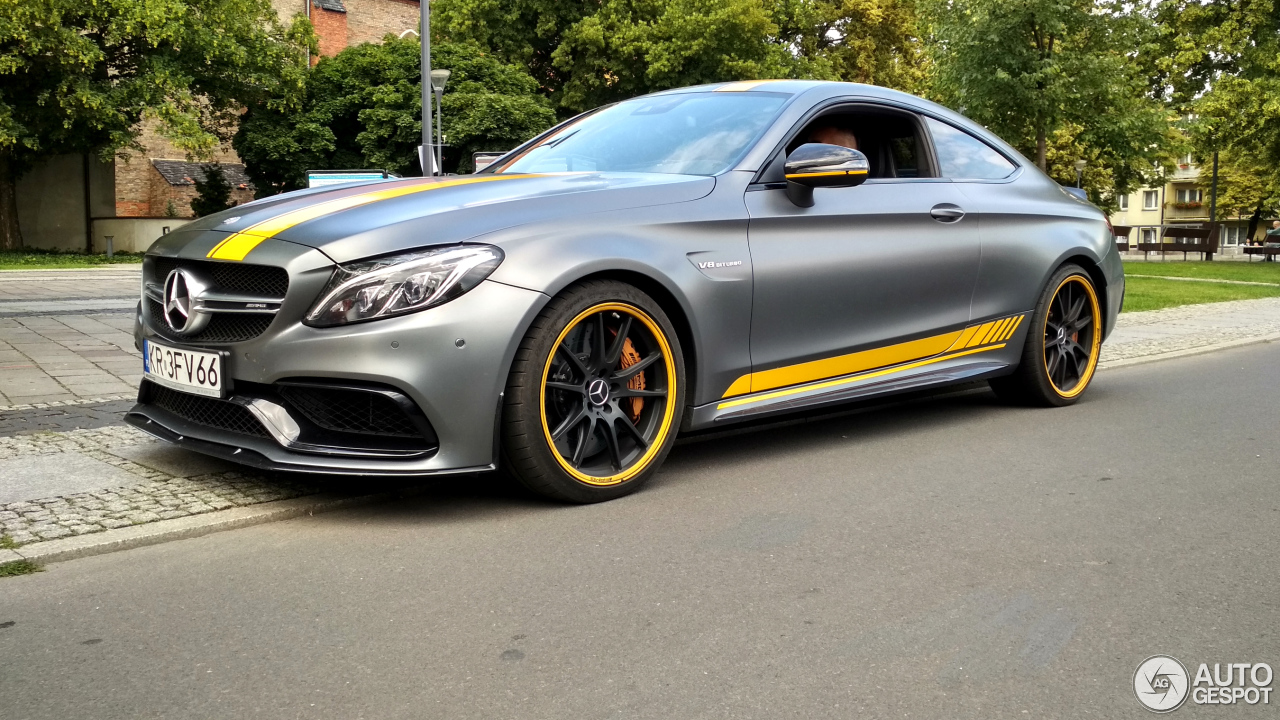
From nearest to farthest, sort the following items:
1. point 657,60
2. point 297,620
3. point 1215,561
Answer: point 297,620, point 1215,561, point 657,60

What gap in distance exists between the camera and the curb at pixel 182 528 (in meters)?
3.67

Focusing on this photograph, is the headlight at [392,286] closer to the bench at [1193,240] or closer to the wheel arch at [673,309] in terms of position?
the wheel arch at [673,309]

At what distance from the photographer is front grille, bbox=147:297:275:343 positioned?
3984 millimetres

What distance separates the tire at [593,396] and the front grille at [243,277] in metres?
0.81

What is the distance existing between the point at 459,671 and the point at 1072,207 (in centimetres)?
490

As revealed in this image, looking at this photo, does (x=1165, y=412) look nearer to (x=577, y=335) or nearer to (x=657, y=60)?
(x=577, y=335)

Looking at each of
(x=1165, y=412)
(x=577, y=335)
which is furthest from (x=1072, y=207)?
(x=577, y=335)

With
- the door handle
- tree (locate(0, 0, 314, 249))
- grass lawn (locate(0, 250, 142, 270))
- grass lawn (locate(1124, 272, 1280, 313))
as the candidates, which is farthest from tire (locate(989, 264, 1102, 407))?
tree (locate(0, 0, 314, 249))

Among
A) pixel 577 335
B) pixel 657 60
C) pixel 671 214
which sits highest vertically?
pixel 657 60

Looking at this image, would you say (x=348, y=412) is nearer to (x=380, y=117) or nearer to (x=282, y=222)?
(x=282, y=222)

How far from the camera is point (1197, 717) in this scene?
102 inches

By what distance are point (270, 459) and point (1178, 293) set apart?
51.7 feet

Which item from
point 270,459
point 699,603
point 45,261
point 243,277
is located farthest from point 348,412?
point 45,261

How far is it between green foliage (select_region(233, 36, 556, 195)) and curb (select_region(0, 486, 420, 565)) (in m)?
31.4
